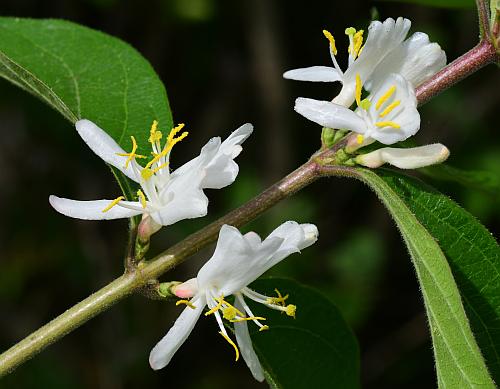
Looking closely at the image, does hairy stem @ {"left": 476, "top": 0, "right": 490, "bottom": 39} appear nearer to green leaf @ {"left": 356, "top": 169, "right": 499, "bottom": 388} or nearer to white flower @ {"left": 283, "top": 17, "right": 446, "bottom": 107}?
white flower @ {"left": 283, "top": 17, "right": 446, "bottom": 107}

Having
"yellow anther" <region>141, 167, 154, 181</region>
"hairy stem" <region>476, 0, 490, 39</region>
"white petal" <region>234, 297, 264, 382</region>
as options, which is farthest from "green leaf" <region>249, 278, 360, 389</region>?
"hairy stem" <region>476, 0, 490, 39</region>

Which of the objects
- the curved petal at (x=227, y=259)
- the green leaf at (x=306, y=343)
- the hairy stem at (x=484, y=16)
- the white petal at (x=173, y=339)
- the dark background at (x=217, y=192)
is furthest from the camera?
the dark background at (x=217, y=192)

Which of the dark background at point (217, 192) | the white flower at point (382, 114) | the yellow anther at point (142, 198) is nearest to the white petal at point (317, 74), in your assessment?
the white flower at point (382, 114)

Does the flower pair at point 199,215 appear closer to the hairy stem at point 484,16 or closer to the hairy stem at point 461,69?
the hairy stem at point 461,69

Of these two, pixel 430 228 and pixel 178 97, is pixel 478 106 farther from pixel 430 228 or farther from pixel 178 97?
pixel 430 228

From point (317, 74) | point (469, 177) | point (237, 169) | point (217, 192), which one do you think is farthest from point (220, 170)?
point (217, 192)

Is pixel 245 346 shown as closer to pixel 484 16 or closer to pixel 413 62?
pixel 413 62
